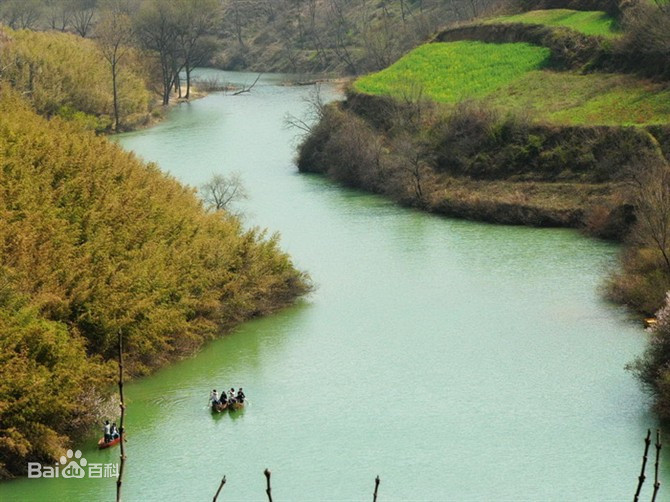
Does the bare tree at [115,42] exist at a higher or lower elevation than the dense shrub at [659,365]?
higher

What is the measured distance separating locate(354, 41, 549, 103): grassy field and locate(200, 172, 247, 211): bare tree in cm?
1755

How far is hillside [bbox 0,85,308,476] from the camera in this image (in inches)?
1300

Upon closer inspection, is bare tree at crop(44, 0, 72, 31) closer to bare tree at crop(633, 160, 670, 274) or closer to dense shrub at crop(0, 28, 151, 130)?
dense shrub at crop(0, 28, 151, 130)

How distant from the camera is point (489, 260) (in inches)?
2173

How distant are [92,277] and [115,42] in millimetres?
77203

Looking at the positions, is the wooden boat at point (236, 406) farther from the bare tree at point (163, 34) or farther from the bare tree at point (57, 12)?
the bare tree at point (57, 12)

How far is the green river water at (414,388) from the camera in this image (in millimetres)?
32031

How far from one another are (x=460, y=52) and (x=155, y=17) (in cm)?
4224

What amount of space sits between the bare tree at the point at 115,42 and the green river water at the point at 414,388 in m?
45.1

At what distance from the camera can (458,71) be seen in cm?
8525

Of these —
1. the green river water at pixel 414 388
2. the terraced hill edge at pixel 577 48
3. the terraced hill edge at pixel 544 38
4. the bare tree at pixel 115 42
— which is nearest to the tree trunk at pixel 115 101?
the bare tree at pixel 115 42

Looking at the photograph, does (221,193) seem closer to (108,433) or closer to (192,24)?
(108,433)

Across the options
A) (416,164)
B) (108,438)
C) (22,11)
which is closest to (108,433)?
(108,438)

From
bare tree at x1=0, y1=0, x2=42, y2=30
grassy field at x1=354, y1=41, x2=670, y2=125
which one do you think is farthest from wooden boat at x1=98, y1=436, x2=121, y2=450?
bare tree at x1=0, y1=0, x2=42, y2=30
